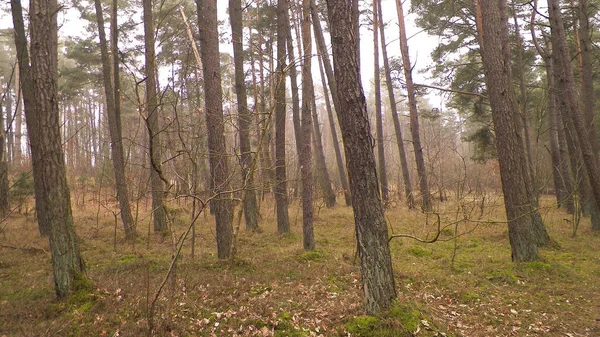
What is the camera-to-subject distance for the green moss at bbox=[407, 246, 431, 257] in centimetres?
875

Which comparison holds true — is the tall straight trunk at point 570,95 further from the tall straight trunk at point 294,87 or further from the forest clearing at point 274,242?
the tall straight trunk at point 294,87

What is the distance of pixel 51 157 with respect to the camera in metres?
5.05

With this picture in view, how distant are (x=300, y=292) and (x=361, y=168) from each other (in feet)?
8.01

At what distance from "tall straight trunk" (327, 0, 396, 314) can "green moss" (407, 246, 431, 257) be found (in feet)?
15.1

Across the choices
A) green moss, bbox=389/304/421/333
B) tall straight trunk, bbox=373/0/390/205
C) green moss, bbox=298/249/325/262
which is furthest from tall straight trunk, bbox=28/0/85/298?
tall straight trunk, bbox=373/0/390/205

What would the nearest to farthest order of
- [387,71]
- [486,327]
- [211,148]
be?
[486,327]
[211,148]
[387,71]

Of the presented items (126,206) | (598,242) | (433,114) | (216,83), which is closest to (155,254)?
(126,206)

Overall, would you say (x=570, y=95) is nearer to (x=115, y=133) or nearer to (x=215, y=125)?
(x=215, y=125)

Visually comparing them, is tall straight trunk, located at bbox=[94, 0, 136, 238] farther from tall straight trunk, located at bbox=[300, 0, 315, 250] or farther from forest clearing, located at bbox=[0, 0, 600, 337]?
tall straight trunk, located at bbox=[300, 0, 315, 250]

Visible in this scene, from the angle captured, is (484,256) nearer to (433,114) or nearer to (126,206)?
(126,206)

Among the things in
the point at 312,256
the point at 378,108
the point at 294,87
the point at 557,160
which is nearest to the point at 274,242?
the point at 312,256

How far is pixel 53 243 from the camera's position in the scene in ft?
16.6

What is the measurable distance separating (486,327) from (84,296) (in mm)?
5156

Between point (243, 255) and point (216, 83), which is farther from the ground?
point (216, 83)
